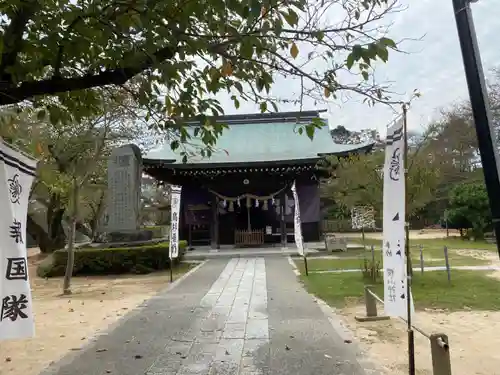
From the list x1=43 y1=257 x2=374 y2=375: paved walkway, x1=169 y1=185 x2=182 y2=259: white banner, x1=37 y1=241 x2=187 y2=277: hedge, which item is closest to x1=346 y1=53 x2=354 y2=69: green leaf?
x1=43 y1=257 x2=374 y2=375: paved walkway

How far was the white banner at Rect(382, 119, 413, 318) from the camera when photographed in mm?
3797

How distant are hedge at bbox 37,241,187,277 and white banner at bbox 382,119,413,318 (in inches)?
426

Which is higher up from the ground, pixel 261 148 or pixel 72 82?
pixel 261 148

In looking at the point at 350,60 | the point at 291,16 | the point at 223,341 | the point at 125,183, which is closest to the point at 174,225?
the point at 125,183

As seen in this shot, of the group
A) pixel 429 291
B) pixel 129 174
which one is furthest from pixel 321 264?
pixel 129 174

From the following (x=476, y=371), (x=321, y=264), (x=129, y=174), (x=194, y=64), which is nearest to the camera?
(x=194, y=64)

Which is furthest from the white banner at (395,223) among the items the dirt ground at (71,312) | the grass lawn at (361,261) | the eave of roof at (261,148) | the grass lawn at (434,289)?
the eave of roof at (261,148)

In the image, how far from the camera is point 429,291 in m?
8.91

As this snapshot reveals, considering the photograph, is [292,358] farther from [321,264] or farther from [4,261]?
[321,264]

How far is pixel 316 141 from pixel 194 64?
18.2 meters

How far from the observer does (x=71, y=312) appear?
317 inches

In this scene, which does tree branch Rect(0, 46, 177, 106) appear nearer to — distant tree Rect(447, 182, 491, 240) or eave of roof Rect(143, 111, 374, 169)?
eave of roof Rect(143, 111, 374, 169)

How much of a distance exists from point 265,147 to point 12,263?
19157mm

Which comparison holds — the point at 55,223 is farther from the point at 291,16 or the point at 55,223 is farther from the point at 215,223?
the point at 291,16
